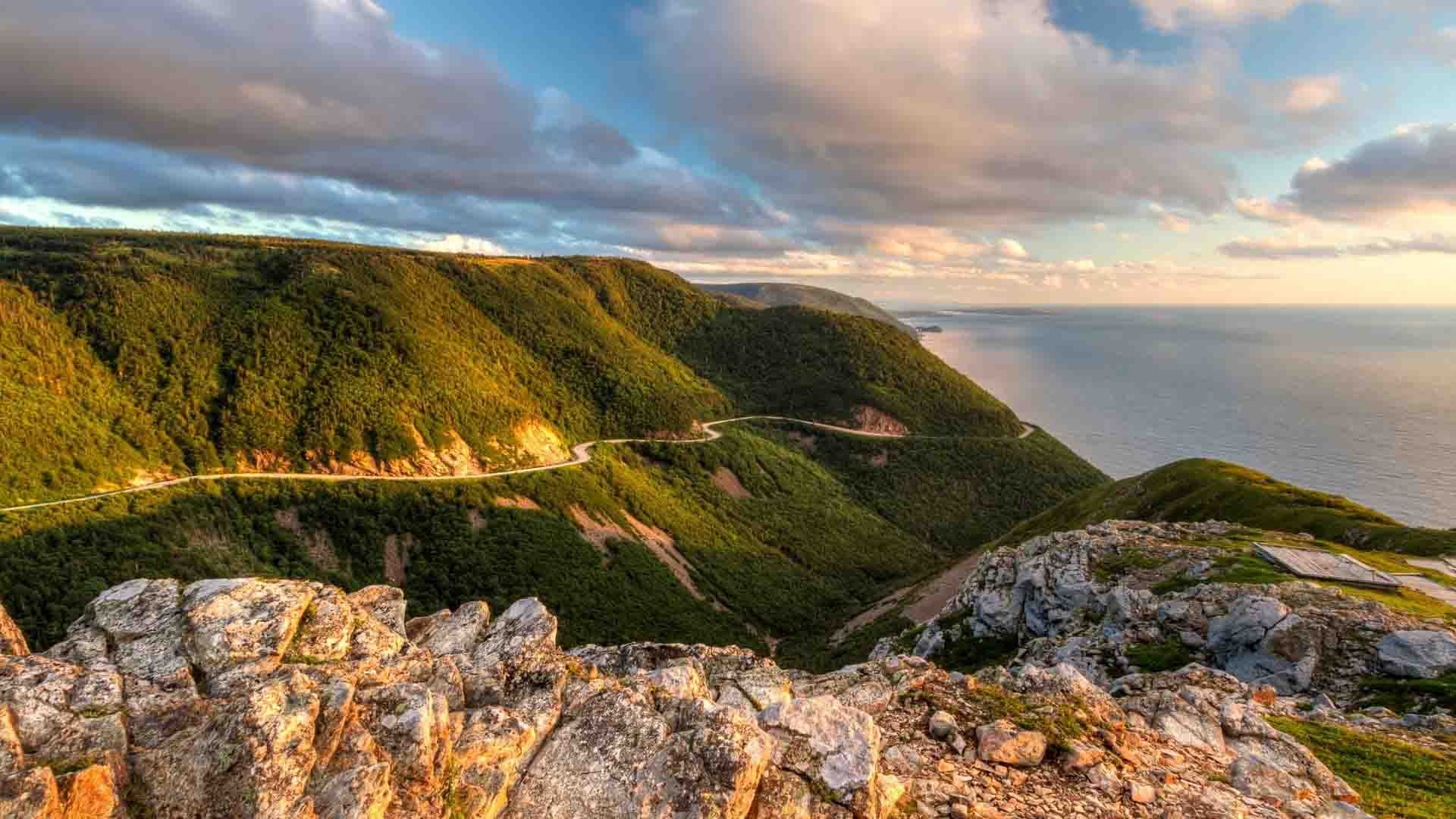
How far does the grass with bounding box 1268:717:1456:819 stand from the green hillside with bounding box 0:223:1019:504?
7816 cm

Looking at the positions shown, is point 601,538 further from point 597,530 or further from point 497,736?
point 497,736

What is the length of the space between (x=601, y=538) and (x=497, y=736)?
237 feet

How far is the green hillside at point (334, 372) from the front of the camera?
65062 mm

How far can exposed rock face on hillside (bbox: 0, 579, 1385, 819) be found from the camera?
734 centimetres

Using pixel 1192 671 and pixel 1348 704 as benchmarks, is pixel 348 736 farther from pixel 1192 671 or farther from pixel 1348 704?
pixel 1348 704

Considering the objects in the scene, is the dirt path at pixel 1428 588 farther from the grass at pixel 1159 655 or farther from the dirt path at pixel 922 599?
the dirt path at pixel 922 599

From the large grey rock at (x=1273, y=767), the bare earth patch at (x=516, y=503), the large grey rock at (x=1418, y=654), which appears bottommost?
the bare earth patch at (x=516, y=503)

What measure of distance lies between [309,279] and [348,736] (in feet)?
365

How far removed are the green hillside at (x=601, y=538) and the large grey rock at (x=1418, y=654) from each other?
42581 mm

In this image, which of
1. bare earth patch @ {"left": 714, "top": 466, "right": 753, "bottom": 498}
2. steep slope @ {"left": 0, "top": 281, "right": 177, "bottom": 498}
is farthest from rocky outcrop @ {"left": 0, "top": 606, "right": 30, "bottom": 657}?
bare earth patch @ {"left": 714, "top": 466, "right": 753, "bottom": 498}

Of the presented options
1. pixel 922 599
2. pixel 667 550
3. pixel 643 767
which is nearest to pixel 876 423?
pixel 667 550

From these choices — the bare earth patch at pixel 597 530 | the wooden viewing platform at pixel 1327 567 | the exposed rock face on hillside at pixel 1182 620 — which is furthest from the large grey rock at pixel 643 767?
the bare earth patch at pixel 597 530

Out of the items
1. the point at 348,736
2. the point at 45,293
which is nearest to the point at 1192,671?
the point at 348,736

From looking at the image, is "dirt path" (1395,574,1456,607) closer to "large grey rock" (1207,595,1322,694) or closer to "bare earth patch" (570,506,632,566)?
"large grey rock" (1207,595,1322,694)
